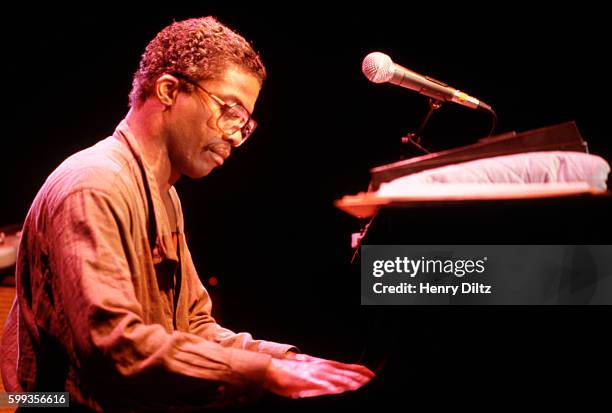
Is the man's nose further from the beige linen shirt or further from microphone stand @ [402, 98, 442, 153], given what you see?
microphone stand @ [402, 98, 442, 153]

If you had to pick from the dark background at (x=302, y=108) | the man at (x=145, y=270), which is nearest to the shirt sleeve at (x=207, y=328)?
the man at (x=145, y=270)

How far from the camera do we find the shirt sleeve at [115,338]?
1.23 m

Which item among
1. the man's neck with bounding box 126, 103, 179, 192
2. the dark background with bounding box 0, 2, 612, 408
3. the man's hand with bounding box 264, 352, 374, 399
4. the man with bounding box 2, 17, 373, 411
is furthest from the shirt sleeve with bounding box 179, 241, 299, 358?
the dark background with bounding box 0, 2, 612, 408

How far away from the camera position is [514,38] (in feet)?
12.3

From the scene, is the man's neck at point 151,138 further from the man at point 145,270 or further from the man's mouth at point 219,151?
the man's mouth at point 219,151

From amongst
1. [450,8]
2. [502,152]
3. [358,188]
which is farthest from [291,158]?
[502,152]

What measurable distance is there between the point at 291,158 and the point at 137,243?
2.69 m

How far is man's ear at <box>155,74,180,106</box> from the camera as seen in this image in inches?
72.9

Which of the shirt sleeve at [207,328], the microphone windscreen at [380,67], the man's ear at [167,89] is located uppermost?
the microphone windscreen at [380,67]

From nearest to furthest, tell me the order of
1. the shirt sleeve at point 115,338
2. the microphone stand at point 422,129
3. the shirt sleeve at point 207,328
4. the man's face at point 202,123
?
the shirt sleeve at point 115,338
the man's face at point 202,123
the shirt sleeve at point 207,328
the microphone stand at point 422,129

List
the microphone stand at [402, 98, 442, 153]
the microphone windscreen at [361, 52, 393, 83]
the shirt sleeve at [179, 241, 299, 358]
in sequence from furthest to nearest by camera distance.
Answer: the microphone stand at [402, 98, 442, 153], the microphone windscreen at [361, 52, 393, 83], the shirt sleeve at [179, 241, 299, 358]

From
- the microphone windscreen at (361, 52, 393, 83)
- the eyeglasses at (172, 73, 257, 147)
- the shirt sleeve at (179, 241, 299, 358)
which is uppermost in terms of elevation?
the microphone windscreen at (361, 52, 393, 83)

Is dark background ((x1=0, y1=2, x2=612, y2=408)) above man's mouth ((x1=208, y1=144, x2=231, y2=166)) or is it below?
above

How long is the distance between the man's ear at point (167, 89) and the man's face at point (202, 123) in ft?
0.07
